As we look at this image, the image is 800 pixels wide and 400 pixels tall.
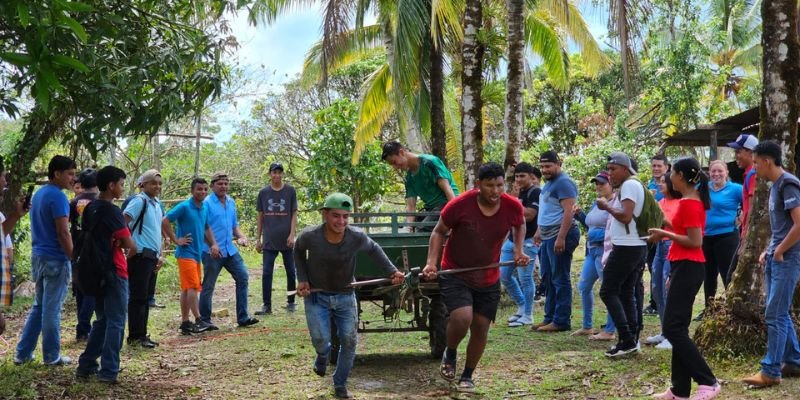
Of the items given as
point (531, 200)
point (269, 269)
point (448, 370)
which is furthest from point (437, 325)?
point (269, 269)

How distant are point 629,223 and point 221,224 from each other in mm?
5524

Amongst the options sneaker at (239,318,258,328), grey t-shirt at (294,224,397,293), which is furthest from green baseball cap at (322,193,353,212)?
sneaker at (239,318,258,328)

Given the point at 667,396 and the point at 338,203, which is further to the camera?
the point at 338,203

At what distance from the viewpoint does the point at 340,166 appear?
2038 centimetres

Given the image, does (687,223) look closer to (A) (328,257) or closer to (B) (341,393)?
(A) (328,257)

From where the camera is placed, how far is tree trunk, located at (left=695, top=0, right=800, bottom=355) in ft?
23.5

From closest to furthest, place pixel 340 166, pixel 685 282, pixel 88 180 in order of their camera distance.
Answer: pixel 685 282
pixel 88 180
pixel 340 166

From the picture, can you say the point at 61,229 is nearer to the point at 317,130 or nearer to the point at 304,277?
the point at 304,277

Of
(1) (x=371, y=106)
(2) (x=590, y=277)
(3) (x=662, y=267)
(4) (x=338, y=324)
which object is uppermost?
(1) (x=371, y=106)

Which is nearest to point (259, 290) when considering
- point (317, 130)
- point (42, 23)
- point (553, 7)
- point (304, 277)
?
point (317, 130)

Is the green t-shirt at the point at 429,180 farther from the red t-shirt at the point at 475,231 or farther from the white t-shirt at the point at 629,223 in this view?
the white t-shirt at the point at 629,223

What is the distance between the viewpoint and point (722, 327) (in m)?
7.27

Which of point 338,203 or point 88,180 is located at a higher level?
point 88,180

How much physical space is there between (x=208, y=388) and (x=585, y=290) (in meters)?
4.22
